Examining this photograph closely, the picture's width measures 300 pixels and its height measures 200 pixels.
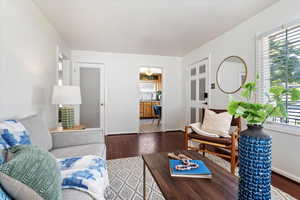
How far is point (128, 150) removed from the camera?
9.48 ft

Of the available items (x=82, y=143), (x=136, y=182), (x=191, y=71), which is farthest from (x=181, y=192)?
(x=191, y=71)

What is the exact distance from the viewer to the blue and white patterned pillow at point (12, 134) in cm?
105

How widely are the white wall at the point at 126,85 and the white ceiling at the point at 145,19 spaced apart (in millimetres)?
652

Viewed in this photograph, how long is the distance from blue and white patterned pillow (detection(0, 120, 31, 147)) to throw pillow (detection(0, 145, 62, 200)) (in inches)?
13.0

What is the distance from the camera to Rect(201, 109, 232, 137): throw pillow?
228 centimetres

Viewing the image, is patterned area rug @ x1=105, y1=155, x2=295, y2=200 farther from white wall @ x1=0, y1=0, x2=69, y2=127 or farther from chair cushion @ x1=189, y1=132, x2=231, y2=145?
white wall @ x1=0, y1=0, x2=69, y2=127

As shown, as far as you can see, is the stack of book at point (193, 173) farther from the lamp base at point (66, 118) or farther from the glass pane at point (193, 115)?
the glass pane at point (193, 115)

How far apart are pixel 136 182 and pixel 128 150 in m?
1.17

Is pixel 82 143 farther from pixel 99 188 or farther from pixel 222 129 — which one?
pixel 222 129

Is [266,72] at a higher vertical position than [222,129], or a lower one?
higher

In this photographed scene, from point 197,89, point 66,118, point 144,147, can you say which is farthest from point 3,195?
point 197,89

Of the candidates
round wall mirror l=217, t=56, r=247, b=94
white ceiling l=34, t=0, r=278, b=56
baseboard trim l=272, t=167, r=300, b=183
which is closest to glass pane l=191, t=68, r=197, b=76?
white ceiling l=34, t=0, r=278, b=56

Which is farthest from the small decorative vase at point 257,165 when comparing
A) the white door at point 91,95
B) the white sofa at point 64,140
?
the white door at point 91,95

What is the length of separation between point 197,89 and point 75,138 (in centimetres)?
303
